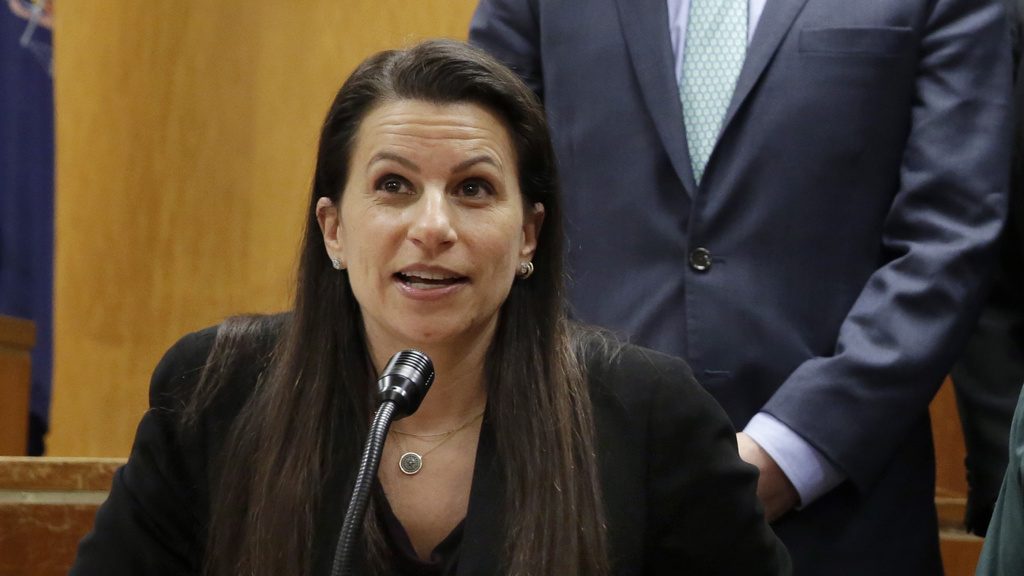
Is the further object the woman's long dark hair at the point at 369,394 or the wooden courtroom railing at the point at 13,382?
the wooden courtroom railing at the point at 13,382

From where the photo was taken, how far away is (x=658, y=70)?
1663 millimetres

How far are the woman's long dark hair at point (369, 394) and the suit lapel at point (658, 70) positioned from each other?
21 centimetres

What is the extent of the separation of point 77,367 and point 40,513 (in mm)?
1410

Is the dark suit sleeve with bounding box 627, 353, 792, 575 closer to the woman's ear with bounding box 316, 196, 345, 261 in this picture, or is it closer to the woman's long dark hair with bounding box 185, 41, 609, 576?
the woman's long dark hair with bounding box 185, 41, 609, 576

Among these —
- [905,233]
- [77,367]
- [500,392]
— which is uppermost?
[905,233]

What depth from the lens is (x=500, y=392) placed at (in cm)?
144

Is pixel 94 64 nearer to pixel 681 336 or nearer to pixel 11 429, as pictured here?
pixel 11 429

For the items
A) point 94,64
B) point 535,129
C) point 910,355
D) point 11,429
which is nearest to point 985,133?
point 910,355

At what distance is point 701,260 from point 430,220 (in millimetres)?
433

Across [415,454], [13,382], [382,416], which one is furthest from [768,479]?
[13,382]

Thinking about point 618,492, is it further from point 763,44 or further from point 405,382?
point 763,44

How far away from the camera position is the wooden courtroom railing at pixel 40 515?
5.18ft

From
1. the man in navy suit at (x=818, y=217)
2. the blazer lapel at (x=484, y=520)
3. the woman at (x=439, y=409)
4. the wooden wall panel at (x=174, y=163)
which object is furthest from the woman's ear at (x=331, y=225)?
the wooden wall panel at (x=174, y=163)

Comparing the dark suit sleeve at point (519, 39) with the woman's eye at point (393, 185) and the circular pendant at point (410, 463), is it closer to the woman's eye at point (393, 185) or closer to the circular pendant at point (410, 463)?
the woman's eye at point (393, 185)
